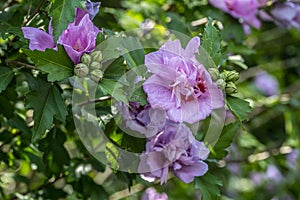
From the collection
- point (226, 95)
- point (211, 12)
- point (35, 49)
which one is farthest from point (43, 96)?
point (211, 12)

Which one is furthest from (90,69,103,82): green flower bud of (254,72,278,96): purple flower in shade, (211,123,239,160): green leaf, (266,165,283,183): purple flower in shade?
(254,72,278,96): purple flower in shade

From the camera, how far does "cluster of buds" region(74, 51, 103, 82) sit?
1.01 m

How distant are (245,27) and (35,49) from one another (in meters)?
0.85

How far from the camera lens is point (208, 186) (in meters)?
1.18

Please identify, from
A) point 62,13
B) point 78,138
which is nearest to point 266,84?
point 78,138

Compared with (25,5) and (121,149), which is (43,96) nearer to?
(121,149)

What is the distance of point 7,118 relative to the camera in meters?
1.36

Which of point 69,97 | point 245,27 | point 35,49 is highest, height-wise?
point 35,49

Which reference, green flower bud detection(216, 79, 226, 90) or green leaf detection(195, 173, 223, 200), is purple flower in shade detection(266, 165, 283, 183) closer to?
green leaf detection(195, 173, 223, 200)

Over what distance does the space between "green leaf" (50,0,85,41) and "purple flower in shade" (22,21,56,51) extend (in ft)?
0.16

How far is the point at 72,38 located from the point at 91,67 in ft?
0.22

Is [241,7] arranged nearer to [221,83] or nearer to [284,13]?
[284,13]

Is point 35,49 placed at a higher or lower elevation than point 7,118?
higher

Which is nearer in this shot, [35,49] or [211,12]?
[35,49]
